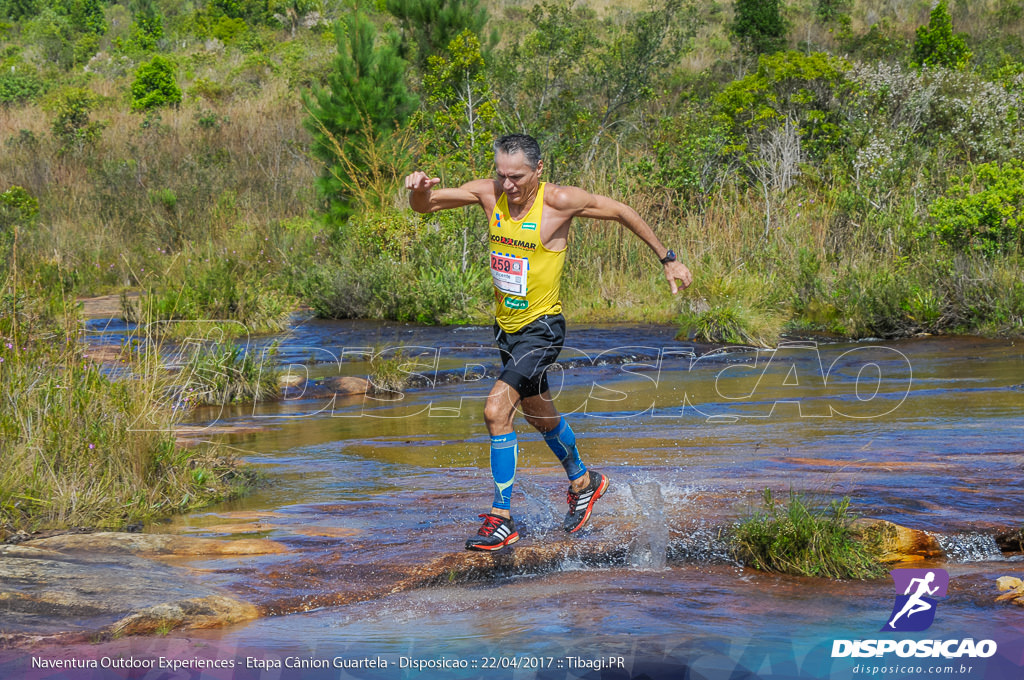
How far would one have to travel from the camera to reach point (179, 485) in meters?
6.81

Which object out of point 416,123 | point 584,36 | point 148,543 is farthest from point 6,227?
point 148,543

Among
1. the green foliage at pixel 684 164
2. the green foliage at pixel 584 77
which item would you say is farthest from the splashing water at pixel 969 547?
the green foliage at pixel 584 77

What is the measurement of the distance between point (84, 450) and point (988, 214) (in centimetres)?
1205

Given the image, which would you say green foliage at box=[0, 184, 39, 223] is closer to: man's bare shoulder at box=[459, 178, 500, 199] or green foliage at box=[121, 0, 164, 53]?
man's bare shoulder at box=[459, 178, 500, 199]

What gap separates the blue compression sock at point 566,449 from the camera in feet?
19.9

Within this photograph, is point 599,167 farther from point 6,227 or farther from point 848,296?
point 6,227

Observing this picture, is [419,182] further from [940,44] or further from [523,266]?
[940,44]

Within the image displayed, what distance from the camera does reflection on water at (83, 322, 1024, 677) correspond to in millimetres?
4438

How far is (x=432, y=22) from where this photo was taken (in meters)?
22.6

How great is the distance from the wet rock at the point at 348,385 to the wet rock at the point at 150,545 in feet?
18.2

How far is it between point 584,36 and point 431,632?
20.9 metres


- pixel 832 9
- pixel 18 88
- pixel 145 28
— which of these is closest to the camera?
pixel 18 88

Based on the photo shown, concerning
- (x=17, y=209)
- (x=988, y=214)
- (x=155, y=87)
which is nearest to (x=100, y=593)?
(x=988, y=214)

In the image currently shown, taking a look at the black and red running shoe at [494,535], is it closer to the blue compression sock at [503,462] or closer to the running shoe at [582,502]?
the blue compression sock at [503,462]
